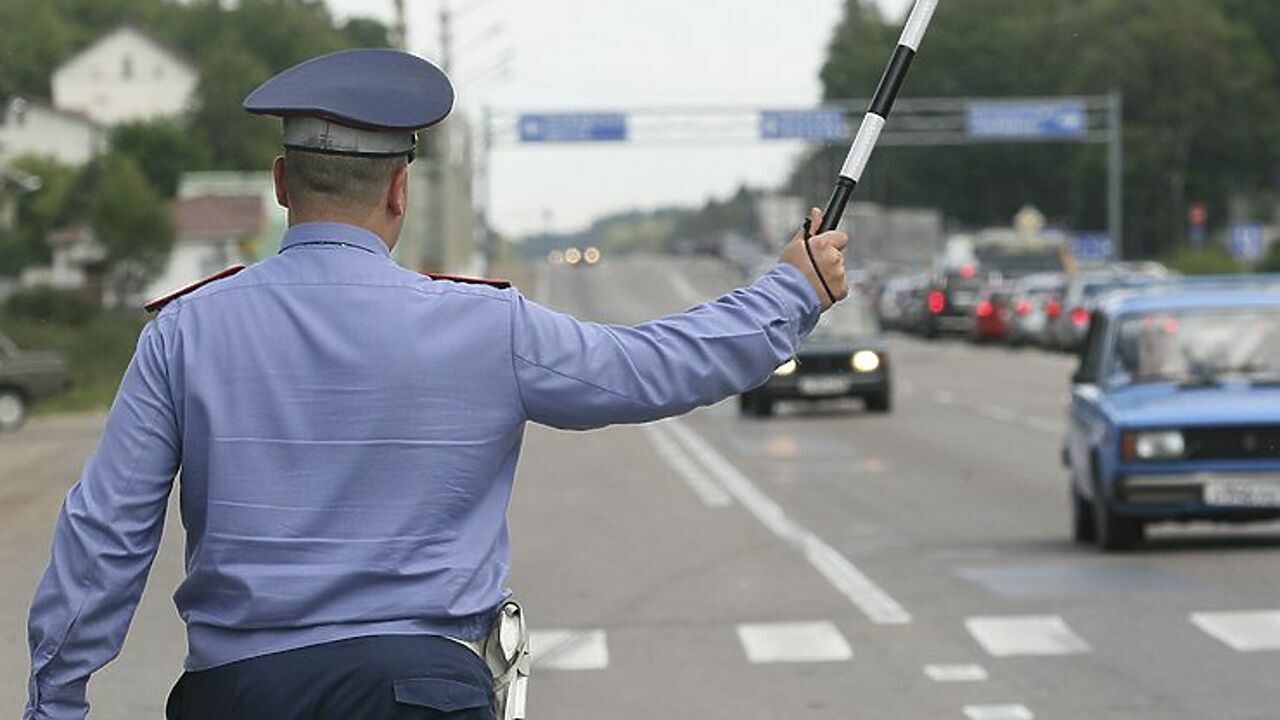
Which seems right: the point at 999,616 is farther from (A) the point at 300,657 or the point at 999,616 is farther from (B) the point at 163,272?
(B) the point at 163,272

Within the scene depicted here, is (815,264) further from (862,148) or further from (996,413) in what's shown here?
(996,413)

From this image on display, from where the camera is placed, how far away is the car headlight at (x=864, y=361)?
123 feet

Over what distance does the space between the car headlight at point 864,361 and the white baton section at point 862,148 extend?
3266cm

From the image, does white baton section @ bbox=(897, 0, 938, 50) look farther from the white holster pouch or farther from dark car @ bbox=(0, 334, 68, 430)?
dark car @ bbox=(0, 334, 68, 430)

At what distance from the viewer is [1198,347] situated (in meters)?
17.7

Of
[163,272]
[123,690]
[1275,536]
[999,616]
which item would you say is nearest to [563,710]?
[123,690]

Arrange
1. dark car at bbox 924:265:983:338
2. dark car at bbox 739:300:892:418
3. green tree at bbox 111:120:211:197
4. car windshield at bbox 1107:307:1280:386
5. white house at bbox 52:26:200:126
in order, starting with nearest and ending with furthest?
1. car windshield at bbox 1107:307:1280:386
2. dark car at bbox 739:300:892:418
3. dark car at bbox 924:265:983:338
4. white house at bbox 52:26:200:126
5. green tree at bbox 111:120:211:197

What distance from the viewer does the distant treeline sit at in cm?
12344

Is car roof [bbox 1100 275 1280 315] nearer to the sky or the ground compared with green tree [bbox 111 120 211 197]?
nearer to the sky

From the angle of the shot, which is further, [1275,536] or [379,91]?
[1275,536]

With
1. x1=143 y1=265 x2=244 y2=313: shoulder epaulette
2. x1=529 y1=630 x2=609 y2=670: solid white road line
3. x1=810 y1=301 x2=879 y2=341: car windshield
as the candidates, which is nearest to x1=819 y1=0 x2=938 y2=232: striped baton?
x1=143 y1=265 x2=244 y2=313: shoulder epaulette

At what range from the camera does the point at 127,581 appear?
434 centimetres

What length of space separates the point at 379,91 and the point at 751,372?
0.67 m

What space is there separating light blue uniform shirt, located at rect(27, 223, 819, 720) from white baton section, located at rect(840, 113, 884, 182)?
334mm
